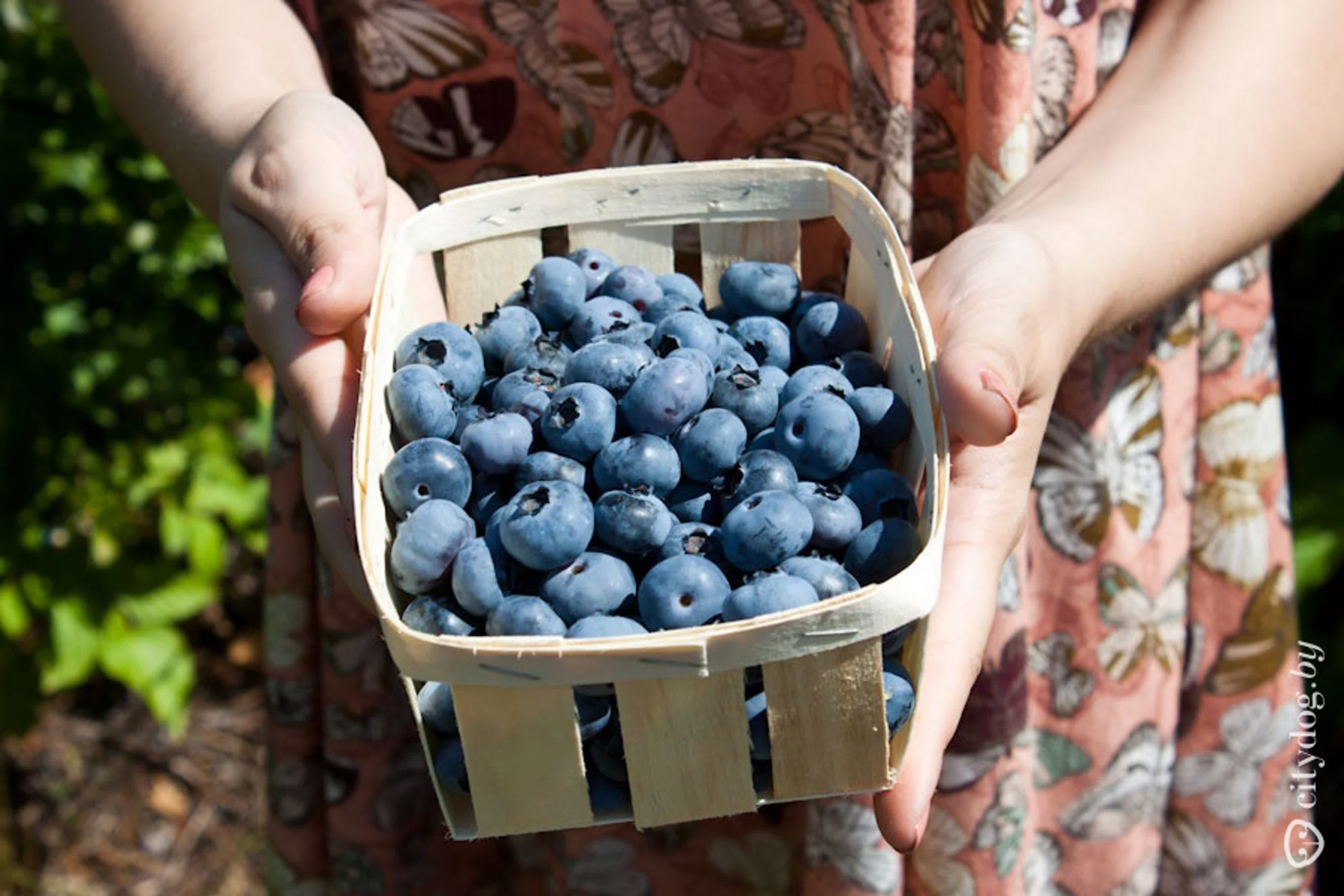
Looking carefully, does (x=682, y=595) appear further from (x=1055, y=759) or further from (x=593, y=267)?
(x=1055, y=759)

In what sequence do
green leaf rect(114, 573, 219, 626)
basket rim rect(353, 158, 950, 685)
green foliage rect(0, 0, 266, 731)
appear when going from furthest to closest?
green leaf rect(114, 573, 219, 626) < green foliage rect(0, 0, 266, 731) < basket rim rect(353, 158, 950, 685)

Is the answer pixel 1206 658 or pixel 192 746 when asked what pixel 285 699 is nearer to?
pixel 1206 658

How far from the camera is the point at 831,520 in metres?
0.80

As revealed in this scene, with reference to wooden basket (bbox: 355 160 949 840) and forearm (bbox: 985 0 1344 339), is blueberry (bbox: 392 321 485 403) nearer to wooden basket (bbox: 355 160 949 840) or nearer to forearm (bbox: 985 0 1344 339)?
wooden basket (bbox: 355 160 949 840)

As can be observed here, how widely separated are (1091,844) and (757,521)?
673mm

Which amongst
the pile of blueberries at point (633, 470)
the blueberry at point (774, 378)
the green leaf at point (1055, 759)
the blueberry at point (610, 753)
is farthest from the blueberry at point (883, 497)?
the green leaf at point (1055, 759)

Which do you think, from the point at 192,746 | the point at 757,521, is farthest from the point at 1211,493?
the point at 192,746

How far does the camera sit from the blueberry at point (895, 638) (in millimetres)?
787

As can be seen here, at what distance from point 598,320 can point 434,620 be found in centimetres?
27

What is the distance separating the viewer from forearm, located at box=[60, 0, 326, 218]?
109 cm

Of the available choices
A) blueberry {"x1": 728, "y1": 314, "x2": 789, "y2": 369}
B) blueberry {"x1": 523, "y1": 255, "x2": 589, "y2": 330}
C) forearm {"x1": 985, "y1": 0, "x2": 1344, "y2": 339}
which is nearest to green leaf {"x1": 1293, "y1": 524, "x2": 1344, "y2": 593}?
forearm {"x1": 985, "y1": 0, "x2": 1344, "y2": 339}

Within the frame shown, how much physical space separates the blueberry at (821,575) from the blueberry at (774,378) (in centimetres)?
17

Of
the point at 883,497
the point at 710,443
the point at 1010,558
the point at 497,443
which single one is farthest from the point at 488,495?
the point at 1010,558

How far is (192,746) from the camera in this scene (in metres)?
2.26
